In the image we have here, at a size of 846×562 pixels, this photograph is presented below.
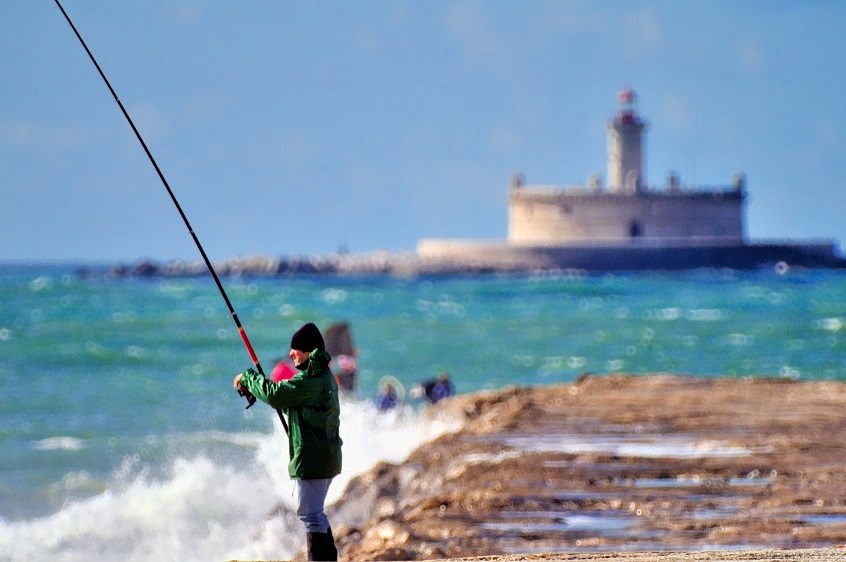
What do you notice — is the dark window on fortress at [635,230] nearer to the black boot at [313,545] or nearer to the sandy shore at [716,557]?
the sandy shore at [716,557]

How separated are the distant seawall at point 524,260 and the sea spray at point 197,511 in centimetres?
7379

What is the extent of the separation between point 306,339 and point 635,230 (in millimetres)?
84589

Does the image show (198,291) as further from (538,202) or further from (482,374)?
(482,374)

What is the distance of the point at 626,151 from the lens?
284 feet

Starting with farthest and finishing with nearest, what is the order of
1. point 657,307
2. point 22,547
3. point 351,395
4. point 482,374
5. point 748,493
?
point 657,307, point 482,374, point 351,395, point 22,547, point 748,493

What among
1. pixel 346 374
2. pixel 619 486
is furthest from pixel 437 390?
pixel 619 486

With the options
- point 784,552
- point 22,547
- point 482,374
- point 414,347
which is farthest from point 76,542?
point 414,347

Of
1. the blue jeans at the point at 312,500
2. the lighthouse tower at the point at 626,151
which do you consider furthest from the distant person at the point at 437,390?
the lighthouse tower at the point at 626,151

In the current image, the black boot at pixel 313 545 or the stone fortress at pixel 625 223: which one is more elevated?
the stone fortress at pixel 625 223

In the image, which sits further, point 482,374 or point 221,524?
point 482,374

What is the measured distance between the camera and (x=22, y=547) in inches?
464

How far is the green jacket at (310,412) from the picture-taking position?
664cm

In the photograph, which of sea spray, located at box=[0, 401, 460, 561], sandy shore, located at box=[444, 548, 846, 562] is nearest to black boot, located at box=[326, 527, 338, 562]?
sandy shore, located at box=[444, 548, 846, 562]

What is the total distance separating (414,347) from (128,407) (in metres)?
15.4
